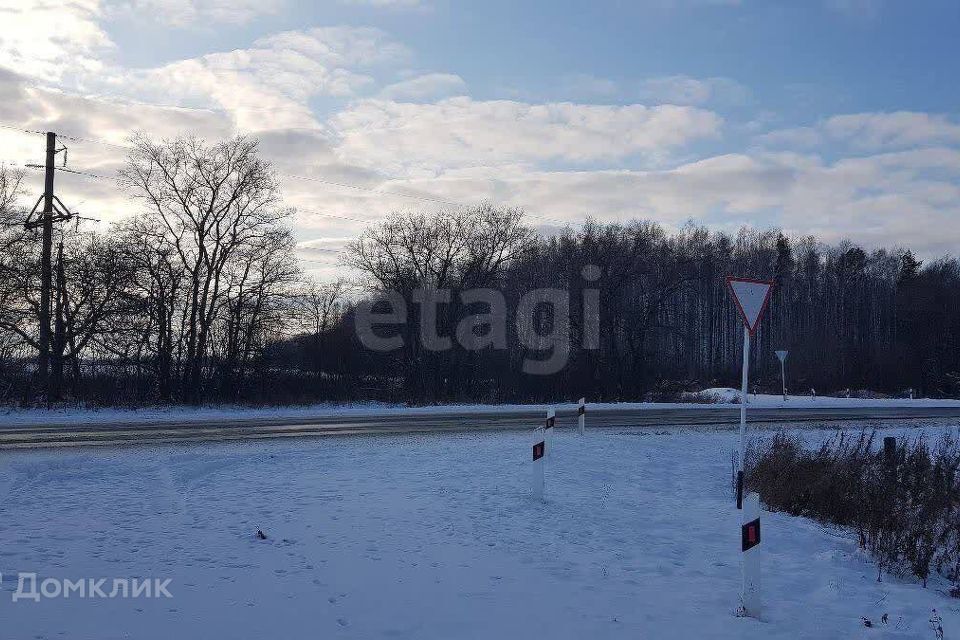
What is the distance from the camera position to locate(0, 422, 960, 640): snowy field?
585 cm

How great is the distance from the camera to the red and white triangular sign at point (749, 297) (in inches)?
429

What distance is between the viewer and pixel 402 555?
7.54m

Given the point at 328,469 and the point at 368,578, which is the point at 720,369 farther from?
the point at 368,578

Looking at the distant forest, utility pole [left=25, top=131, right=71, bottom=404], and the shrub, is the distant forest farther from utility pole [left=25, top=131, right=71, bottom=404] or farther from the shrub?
the shrub

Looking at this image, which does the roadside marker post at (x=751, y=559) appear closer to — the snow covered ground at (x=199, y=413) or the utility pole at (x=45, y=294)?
the snow covered ground at (x=199, y=413)

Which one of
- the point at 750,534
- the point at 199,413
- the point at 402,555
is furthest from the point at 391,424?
the point at 750,534

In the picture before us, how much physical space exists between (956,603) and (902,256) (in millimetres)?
94447

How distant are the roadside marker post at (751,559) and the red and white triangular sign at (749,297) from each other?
15.3 feet

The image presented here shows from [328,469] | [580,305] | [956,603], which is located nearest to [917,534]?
[956,603]

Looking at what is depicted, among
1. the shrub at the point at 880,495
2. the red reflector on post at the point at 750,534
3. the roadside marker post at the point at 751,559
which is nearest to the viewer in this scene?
the roadside marker post at the point at 751,559

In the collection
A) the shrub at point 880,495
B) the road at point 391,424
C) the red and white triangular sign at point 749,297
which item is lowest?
the shrub at point 880,495

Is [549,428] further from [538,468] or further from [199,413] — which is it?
[199,413]

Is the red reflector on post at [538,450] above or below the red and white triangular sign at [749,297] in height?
below

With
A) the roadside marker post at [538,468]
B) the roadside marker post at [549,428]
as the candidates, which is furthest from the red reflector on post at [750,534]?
the roadside marker post at [549,428]
